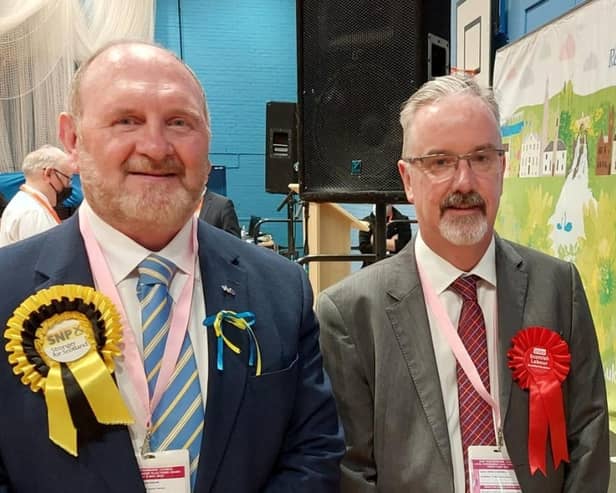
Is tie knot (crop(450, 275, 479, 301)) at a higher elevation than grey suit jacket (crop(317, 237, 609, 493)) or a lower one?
higher

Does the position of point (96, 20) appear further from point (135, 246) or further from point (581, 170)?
point (135, 246)

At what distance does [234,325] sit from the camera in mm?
1343

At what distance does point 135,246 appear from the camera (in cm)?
133

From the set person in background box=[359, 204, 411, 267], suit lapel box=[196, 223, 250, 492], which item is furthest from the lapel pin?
person in background box=[359, 204, 411, 267]

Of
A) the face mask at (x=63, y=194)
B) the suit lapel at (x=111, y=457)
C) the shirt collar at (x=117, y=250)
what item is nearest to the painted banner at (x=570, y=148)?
the shirt collar at (x=117, y=250)

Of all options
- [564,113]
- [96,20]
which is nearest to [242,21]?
[96,20]

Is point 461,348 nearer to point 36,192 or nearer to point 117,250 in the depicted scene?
point 117,250

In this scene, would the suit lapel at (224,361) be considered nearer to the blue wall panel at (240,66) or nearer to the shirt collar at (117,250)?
the shirt collar at (117,250)

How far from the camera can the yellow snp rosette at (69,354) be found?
1.18 meters

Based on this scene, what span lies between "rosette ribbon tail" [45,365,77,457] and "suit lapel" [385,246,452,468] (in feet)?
2.51

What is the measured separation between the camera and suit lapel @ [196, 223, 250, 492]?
126cm

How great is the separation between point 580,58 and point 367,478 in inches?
91.3

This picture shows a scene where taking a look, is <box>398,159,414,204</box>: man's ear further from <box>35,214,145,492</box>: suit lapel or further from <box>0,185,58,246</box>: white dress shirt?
<box>0,185,58,246</box>: white dress shirt

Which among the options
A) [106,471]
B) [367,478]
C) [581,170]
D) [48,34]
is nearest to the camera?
[106,471]
